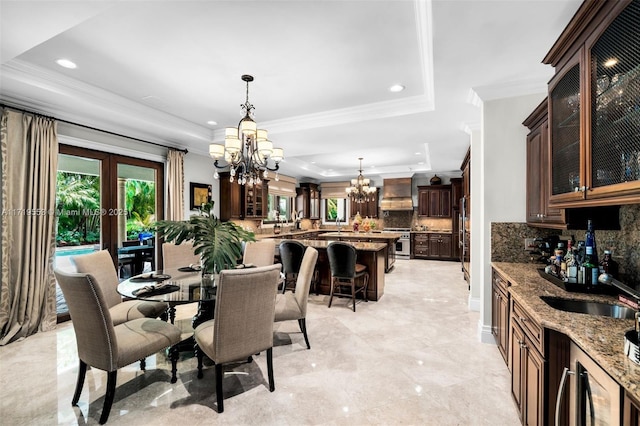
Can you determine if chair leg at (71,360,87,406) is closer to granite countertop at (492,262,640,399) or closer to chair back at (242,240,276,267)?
chair back at (242,240,276,267)

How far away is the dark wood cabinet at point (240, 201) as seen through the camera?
20.3 feet

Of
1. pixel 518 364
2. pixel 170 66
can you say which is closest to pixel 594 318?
pixel 518 364

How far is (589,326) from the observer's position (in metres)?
1.39

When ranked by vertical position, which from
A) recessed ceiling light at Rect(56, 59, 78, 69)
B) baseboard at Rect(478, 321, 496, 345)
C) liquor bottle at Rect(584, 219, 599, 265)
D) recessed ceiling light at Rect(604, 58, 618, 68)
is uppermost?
recessed ceiling light at Rect(56, 59, 78, 69)

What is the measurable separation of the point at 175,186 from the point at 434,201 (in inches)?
282

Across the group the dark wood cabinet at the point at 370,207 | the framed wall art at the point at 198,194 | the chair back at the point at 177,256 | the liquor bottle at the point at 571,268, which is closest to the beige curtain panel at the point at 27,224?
the chair back at the point at 177,256

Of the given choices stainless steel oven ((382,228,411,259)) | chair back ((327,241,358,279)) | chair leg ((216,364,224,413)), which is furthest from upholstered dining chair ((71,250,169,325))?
stainless steel oven ((382,228,411,259))

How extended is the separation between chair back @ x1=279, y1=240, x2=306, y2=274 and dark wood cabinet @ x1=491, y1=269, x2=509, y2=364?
2.54 metres

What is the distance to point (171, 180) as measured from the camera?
507 cm

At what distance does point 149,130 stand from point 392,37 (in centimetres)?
370

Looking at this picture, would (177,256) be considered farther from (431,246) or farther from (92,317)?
(431,246)

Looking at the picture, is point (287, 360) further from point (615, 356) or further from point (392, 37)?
point (392, 37)

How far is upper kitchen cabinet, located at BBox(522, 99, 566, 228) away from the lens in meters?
2.42

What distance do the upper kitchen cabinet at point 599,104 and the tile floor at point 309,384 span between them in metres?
1.63
